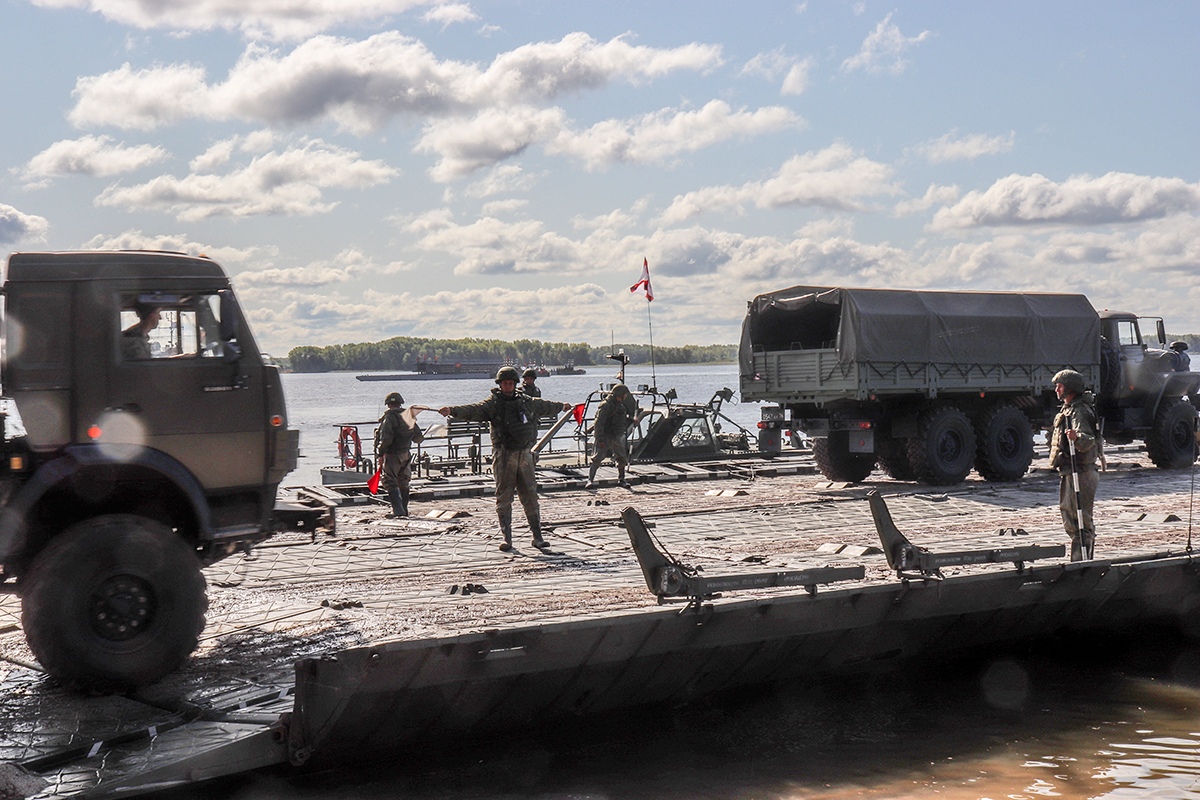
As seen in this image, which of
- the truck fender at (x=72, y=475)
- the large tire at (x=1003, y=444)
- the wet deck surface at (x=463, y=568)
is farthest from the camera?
Answer: the large tire at (x=1003, y=444)

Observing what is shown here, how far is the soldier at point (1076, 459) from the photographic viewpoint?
9.52 meters

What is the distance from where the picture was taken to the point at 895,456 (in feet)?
58.7

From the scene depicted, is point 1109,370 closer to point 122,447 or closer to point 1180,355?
point 1180,355

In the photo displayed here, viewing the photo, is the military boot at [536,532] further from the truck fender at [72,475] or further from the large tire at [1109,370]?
the large tire at [1109,370]

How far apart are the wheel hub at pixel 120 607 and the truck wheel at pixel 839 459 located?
42.2 feet

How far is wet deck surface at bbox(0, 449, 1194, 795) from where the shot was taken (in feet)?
20.4

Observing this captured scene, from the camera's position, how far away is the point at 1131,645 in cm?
1005

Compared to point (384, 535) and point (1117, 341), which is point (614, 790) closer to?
point (384, 535)

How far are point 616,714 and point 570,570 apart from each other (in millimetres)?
2644

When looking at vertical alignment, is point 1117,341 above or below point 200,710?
above

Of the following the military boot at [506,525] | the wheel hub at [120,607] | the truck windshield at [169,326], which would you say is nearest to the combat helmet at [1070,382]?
the military boot at [506,525]

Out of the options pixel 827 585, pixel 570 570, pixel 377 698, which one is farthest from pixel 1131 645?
pixel 377 698

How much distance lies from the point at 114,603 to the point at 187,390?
129cm

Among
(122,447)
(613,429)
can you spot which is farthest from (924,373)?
(122,447)
